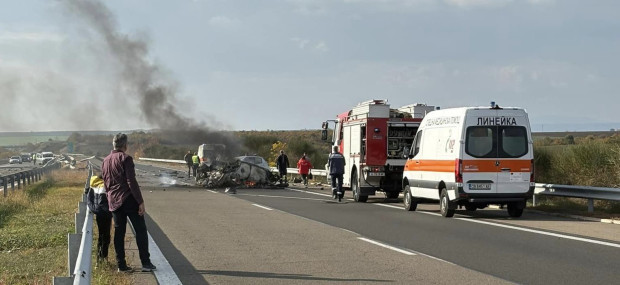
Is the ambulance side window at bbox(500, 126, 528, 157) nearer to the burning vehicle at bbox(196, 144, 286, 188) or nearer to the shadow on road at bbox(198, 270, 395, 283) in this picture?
the shadow on road at bbox(198, 270, 395, 283)

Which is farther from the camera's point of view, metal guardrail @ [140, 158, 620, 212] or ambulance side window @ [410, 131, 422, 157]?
ambulance side window @ [410, 131, 422, 157]

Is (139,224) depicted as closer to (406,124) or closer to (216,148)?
(406,124)

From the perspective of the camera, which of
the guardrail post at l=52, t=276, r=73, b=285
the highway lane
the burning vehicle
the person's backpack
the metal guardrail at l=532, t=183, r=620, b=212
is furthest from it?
the burning vehicle

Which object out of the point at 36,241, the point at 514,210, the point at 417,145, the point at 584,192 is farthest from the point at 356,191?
the point at 36,241

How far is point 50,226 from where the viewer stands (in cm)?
1619

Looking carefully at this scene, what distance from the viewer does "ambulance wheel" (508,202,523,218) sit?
1756 cm

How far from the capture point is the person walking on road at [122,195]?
9344mm

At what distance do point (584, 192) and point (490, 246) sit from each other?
20.7 feet

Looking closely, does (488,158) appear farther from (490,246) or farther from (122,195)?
(122,195)

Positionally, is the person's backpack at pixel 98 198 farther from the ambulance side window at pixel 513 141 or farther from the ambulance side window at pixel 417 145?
the ambulance side window at pixel 417 145

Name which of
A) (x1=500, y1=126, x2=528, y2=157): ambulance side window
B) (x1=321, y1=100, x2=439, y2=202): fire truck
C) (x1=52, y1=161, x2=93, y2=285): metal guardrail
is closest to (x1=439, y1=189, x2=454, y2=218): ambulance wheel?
(x1=500, y1=126, x2=528, y2=157): ambulance side window

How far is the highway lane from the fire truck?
10.7 feet

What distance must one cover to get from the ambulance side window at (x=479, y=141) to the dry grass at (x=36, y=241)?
8.77 meters

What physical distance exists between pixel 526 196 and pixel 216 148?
31.6 meters
